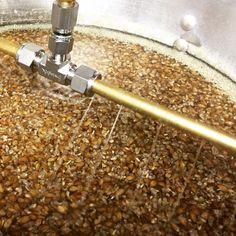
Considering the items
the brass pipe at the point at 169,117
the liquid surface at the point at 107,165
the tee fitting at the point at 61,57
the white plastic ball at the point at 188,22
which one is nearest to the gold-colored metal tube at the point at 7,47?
the tee fitting at the point at 61,57

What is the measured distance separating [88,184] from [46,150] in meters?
0.28

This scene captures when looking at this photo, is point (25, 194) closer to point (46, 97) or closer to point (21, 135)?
point (21, 135)

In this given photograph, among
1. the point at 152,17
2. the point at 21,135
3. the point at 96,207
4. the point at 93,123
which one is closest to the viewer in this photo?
the point at 96,207

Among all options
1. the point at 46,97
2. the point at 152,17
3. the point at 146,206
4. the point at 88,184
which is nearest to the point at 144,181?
the point at 146,206

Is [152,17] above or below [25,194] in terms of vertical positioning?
above

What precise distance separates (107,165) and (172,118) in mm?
676

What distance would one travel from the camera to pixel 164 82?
7.58 ft

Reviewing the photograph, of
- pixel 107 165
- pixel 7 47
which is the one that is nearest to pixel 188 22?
pixel 107 165

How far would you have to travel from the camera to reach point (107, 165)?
1.70 meters

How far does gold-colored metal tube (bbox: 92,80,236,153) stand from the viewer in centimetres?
107

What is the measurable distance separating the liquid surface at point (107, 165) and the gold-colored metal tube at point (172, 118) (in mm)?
577

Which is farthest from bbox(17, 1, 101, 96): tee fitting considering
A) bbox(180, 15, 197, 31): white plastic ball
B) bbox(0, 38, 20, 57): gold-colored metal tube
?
bbox(180, 15, 197, 31): white plastic ball

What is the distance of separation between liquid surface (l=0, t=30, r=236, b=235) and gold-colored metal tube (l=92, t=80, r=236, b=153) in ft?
1.89

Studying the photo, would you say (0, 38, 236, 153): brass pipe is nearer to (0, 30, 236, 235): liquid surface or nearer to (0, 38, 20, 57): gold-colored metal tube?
(0, 38, 20, 57): gold-colored metal tube
